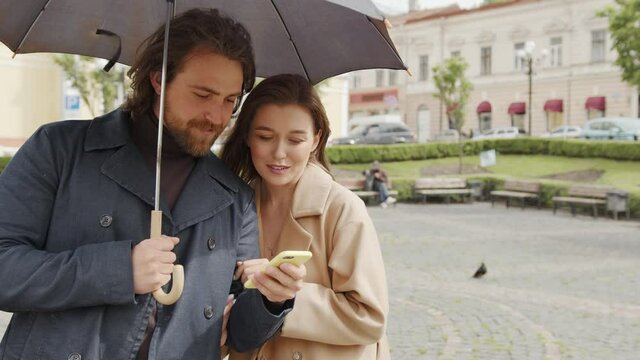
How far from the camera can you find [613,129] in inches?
1318

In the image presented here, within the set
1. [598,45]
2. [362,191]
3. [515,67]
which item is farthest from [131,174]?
[515,67]

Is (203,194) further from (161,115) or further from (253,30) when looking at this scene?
(253,30)

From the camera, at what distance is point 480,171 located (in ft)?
84.4

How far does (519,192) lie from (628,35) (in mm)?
10782

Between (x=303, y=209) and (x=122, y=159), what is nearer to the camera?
(x=122, y=159)

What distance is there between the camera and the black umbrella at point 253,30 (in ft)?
8.19

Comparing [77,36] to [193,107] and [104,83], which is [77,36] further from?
[104,83]

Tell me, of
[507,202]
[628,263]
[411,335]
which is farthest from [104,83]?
[411,335]

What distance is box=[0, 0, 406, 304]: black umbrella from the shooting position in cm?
250

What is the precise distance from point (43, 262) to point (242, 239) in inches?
22.5

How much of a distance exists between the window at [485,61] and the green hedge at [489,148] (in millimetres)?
21593

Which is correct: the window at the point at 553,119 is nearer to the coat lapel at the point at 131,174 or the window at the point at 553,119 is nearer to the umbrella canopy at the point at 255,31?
the umbrella canopy at the point at 255,31

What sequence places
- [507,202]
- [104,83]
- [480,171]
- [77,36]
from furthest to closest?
1. [104,83]
2. [480,171]
3. [507,202]
4. [77,36]

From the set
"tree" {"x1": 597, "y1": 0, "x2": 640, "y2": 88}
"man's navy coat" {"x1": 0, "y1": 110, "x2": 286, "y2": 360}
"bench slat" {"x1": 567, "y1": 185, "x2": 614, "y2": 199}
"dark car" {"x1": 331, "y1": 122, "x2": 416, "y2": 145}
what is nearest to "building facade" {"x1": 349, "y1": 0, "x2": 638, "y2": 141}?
"dark car" {"x1": 331, "y1": 122, "x2": 416, "y2": 145}
